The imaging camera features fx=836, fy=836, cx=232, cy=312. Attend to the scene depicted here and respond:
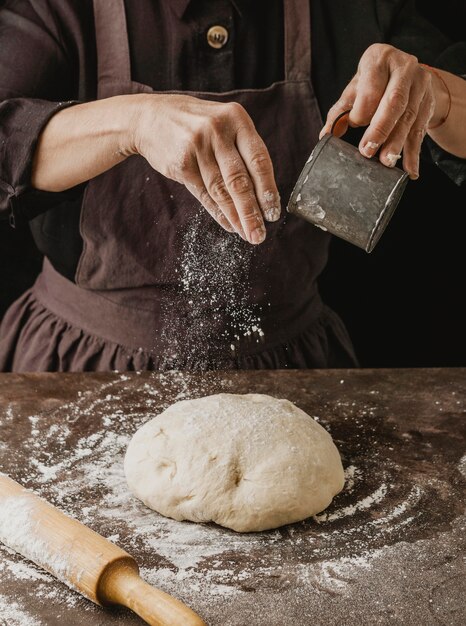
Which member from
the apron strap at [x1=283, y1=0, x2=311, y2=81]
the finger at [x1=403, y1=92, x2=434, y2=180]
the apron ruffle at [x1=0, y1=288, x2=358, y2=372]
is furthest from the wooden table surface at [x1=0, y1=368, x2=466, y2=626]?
the apron strap at [x1=283, y1=0, x2=311, y2=81]

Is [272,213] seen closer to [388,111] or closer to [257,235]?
[257,235]

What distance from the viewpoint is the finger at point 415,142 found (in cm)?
167

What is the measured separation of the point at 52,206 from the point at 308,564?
1085mm

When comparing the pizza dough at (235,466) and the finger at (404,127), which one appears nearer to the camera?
the pizza dough at (235,466)

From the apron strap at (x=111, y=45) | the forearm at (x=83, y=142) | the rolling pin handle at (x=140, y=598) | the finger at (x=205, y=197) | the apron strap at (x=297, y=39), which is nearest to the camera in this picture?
the rolling pin handle at (x=140, y=598)

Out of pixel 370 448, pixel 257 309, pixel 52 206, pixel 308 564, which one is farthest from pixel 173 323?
pixel 308 564

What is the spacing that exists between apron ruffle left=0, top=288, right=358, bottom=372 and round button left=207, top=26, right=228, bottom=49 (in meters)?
0.77

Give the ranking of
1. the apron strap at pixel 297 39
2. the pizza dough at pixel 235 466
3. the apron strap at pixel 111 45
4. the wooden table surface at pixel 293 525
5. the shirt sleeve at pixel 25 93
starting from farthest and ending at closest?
the apron strap at pixel 297 39, the apron strap at pixel 111 45, the shirt sleeve at pixel 25 93, the pizza dough at pixel 235 466, the wooden table surface at pixel 293 525

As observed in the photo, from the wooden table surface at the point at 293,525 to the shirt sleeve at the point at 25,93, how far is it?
41 centimetres

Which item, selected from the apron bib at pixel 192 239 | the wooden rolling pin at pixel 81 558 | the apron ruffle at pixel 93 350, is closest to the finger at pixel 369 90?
the apron bib at pixel 192 239

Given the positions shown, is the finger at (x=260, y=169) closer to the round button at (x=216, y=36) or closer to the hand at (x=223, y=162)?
the hand at (x=223, y=162)

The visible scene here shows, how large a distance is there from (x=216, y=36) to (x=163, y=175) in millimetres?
394

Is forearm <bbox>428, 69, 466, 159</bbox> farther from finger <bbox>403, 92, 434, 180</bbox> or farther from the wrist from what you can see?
the wrist

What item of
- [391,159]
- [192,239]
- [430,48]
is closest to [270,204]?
[391,159]
